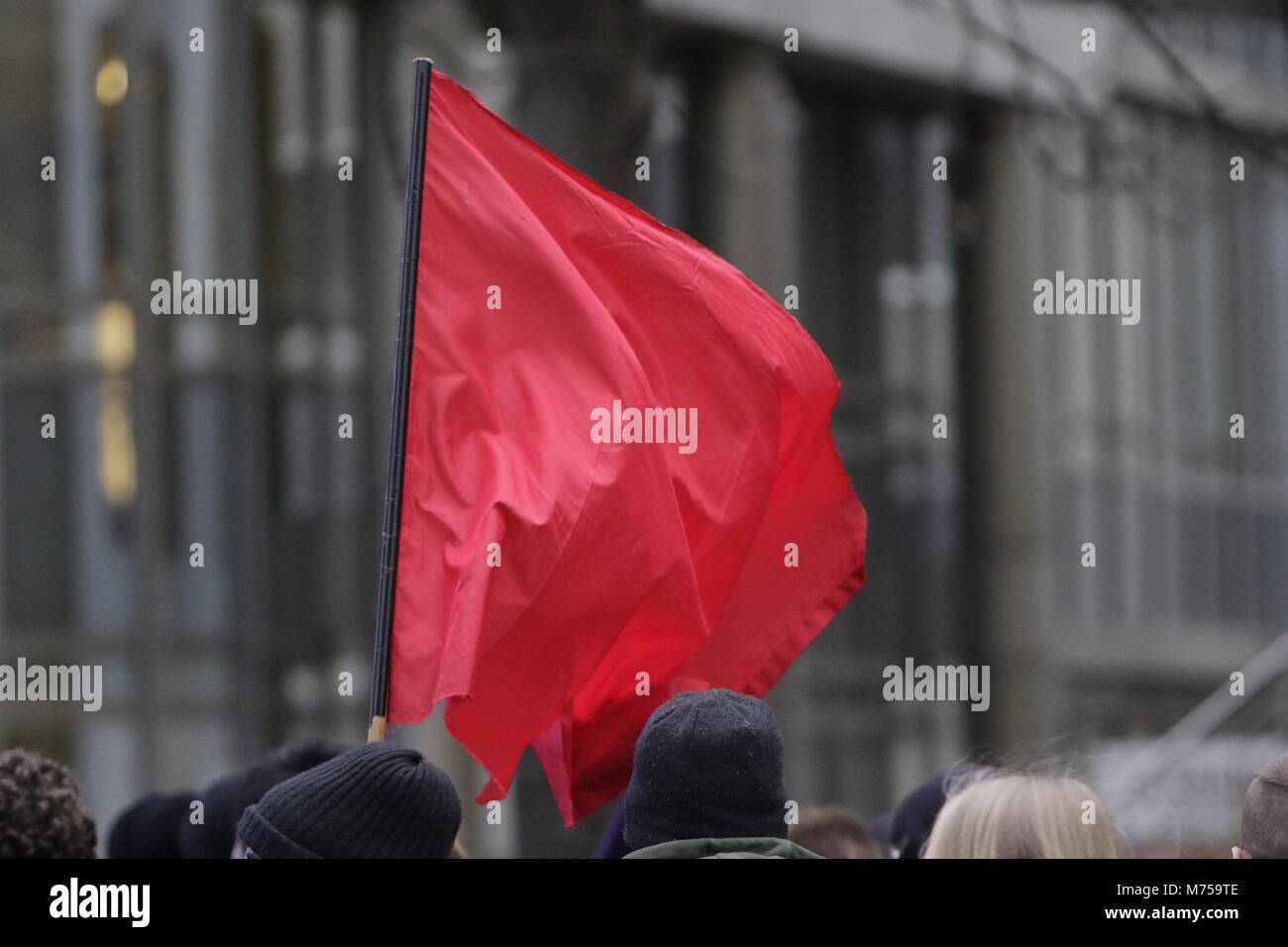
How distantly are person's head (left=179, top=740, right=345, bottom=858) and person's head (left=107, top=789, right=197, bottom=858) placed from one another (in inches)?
4.9

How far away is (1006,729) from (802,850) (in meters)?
7.71

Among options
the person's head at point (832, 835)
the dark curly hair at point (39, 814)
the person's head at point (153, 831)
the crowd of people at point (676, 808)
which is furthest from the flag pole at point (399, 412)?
the person's head at point (832, 835)

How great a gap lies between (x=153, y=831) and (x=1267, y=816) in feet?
8.62

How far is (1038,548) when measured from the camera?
10.6 meters

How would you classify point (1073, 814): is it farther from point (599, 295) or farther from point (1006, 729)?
point (1006, 729)

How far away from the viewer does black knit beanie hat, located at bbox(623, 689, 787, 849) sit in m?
2.77

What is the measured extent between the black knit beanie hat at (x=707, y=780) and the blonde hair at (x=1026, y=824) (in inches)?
14.4

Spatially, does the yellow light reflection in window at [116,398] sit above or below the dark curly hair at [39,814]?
above

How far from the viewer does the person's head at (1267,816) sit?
2.81 metres

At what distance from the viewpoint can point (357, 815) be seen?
2.74m

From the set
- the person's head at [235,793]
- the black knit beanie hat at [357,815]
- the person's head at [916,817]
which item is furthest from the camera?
the person's head at [916,817]

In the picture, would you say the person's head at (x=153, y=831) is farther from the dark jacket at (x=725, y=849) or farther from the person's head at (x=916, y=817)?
the dark jacket at (x=725, y=849)

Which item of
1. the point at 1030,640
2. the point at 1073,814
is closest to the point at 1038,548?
the point at 1030,640
